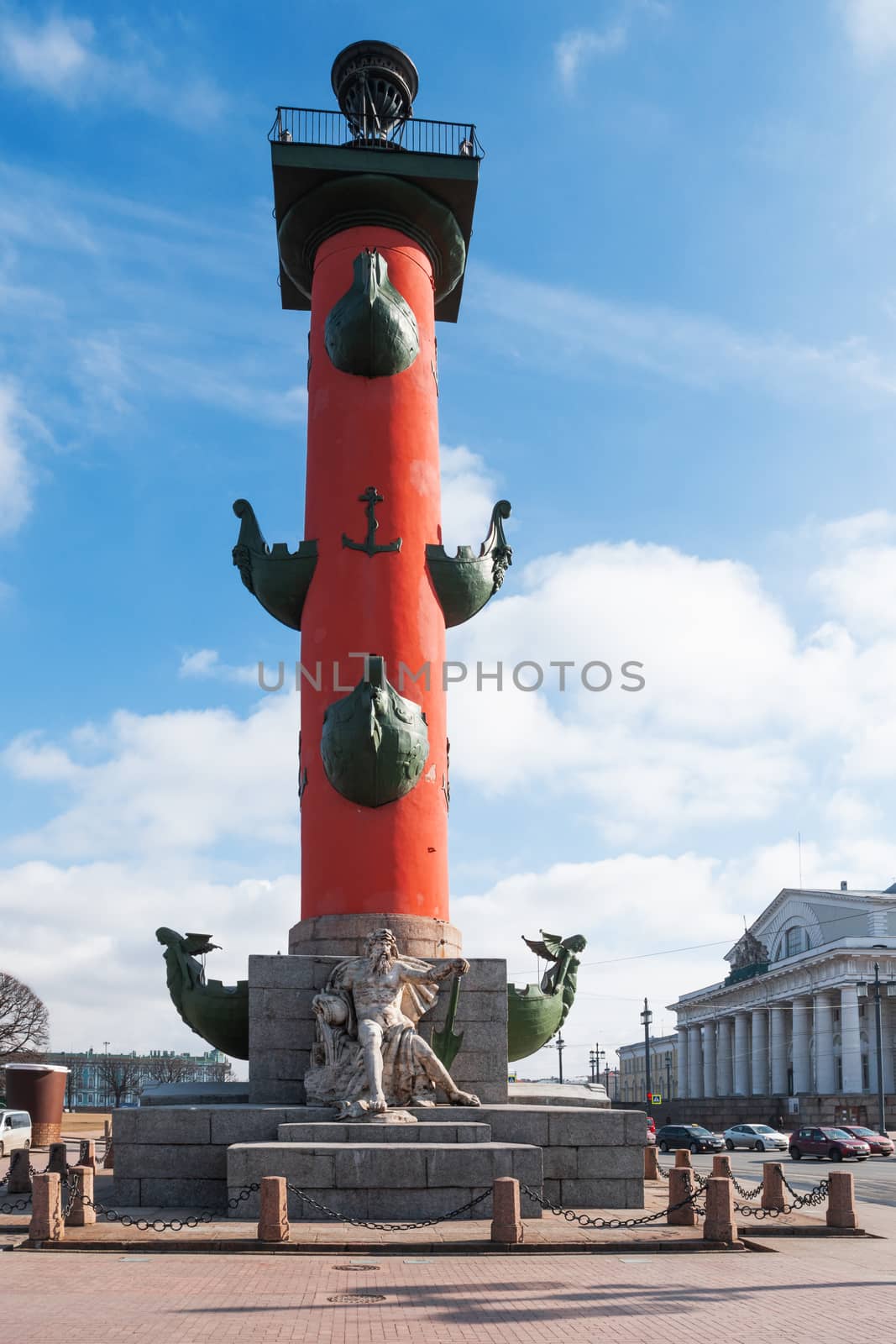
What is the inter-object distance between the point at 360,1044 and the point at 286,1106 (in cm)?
120

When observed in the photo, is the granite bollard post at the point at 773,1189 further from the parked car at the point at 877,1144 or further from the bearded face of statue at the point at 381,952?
the parked car at the point at 877,1144

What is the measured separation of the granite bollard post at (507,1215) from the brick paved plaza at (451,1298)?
0.81ft

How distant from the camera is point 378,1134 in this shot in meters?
15.4

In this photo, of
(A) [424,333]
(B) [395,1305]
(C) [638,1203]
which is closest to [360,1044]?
(C) [638,1203]

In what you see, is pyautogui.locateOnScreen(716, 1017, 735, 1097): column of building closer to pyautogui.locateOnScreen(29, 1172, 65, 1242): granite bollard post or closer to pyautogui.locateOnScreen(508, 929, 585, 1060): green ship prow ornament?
pyautogui.locateOnScreen(508, 929, 585, 1060): green ship prow ornament

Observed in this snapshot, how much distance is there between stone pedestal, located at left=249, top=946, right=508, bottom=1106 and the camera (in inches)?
690

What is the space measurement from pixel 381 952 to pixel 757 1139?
108 ft

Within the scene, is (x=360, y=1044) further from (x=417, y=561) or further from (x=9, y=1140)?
(x=9, y=1140)

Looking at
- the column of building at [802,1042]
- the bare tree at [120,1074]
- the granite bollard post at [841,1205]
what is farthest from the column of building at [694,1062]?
the granite bollard post at [841,1205]

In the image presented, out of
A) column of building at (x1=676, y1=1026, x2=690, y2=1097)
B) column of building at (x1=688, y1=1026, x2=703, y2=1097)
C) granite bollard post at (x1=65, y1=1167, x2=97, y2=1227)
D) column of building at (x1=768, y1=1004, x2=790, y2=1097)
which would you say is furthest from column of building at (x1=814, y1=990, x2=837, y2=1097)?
granite bollard post at (x1=65, y1=1167, x2=97, y2=1227)

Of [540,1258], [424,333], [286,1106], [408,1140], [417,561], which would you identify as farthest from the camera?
[424,333]

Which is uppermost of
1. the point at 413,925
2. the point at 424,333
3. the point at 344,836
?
the point at 424,333

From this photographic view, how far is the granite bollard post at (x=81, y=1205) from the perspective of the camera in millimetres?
14500

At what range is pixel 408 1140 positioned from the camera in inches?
607
